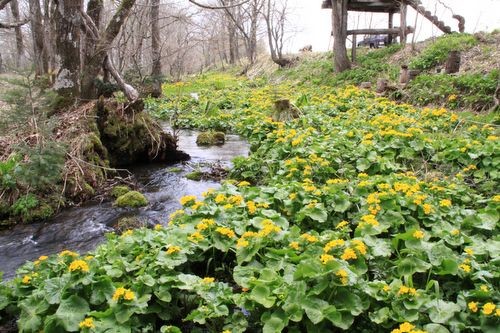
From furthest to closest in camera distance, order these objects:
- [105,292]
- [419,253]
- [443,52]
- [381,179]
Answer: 1. [443,52]
2. [381,179]
3. [419,253]
4. [105,292]

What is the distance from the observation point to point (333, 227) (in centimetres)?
422

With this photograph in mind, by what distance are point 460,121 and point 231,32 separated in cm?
3248

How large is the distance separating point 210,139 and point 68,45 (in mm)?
3699

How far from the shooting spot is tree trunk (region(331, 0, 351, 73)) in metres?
16.1

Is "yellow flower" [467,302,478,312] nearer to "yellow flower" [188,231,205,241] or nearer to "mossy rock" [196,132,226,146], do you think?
"yellow flower" [188,231,205,241]

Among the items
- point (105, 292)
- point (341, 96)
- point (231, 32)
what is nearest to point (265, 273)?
point (105, 292)

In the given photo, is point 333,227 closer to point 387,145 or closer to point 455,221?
point 455,221

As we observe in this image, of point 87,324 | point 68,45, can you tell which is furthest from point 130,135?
point 87,324

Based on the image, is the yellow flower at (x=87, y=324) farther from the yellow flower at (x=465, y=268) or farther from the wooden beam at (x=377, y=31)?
the wooden beam at (x=377, y=31)

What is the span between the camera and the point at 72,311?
8.93 ft

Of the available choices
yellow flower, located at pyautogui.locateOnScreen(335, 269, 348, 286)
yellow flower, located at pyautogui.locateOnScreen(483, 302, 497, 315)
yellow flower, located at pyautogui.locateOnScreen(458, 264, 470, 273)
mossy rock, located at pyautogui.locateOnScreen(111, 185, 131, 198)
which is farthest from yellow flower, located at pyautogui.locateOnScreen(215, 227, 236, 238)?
mossy rock, located at pyautogui.locateOnScreen(111, 185, 131, 198)

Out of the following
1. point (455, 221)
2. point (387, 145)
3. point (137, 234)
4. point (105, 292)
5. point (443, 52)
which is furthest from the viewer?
point (443, 52)

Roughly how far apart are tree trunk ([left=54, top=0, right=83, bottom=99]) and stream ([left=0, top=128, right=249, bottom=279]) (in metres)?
1.97

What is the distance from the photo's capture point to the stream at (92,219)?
477cm
